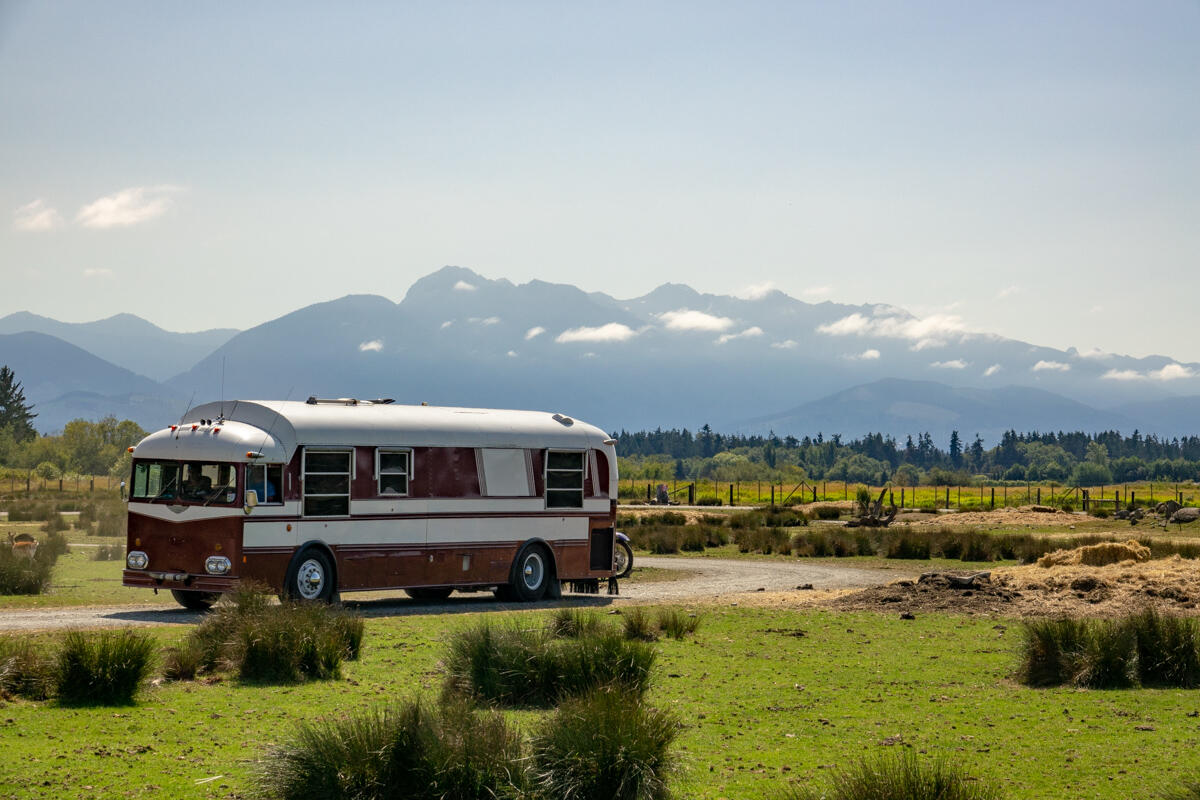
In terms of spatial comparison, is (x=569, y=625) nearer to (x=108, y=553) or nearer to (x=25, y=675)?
(x=25, y=675)

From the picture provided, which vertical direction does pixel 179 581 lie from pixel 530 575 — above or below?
above

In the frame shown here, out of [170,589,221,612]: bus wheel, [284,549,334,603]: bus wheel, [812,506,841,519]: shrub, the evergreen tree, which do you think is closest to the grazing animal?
[170,589,221,612]: bus wheel

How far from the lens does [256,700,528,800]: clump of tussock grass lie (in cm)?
840

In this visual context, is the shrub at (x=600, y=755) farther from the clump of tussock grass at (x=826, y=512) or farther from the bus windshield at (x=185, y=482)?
the clump of tussock grass at (x=826, y=512)

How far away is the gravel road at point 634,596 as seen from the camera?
1891 cm

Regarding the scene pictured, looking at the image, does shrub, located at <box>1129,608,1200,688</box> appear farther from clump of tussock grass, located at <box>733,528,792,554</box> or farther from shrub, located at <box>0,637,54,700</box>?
clump of tussock grass, located at <box>733,528,792,554</box>

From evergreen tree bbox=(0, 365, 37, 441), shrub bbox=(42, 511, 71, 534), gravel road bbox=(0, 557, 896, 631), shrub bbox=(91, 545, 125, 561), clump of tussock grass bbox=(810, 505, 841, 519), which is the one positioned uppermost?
evergreen tree bbox=(0, 365, 37, 441)

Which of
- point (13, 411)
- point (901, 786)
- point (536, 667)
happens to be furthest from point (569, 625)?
point (13, 411)

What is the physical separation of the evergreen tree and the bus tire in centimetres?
11340

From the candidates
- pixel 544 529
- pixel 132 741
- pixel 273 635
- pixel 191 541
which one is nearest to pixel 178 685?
pixel 273 635

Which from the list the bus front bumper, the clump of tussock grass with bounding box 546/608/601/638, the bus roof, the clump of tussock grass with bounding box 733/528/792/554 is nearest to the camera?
the clump of tussock grass with bounding box 546/608/601/638

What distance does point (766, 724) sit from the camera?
38.7 feet

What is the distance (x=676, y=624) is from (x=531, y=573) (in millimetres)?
6788

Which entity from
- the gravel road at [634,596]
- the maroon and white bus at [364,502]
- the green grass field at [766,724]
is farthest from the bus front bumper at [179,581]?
the green grass field at [766,724]
